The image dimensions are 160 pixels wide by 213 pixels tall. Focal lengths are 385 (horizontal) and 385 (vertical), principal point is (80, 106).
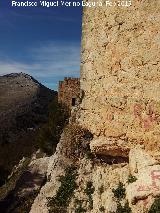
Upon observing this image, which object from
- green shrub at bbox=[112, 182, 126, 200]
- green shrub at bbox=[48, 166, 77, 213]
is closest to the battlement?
green shrub at bbox=[48, 166, 77, 213]

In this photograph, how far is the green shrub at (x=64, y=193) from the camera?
8.45 meters

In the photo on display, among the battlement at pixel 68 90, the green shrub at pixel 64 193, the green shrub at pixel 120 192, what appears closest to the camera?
the green shrub at pixel 120 192

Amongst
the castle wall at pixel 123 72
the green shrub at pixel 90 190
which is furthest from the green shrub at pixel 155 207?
the green shrub at pixel 90 190

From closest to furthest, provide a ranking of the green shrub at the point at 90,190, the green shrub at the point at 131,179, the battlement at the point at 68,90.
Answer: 1. the green shrub at the point at 131,179
2. the green shrub at the point at 90,190
3. the battlement at the point at 68,90

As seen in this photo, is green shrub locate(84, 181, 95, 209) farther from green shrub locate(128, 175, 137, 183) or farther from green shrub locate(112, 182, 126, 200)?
green shrub locate(128, 175, 137, 183)

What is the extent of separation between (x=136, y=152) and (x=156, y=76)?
133cm

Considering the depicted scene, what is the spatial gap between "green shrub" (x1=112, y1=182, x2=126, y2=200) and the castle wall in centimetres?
87

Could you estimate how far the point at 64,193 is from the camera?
28.5 feet

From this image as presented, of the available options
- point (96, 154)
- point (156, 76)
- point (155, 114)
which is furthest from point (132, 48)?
point (96, 154)

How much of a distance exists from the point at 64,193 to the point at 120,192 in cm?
215

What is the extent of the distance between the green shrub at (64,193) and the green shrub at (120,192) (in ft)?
5.74

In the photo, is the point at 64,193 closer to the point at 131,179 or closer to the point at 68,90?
the point at 131,179

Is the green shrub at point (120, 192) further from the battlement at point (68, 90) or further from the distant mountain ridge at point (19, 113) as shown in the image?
the distant mountain ridge at point (19, 113)

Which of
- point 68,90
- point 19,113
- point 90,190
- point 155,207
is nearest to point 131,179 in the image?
point 155,207
